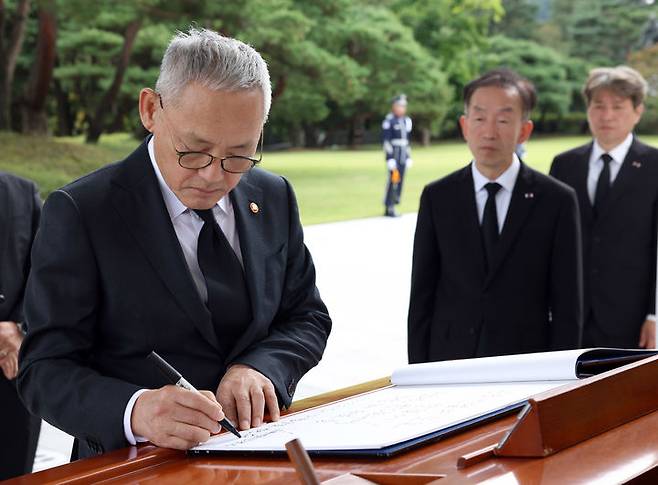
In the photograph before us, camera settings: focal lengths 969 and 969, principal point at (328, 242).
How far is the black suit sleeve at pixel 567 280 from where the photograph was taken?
2.78m

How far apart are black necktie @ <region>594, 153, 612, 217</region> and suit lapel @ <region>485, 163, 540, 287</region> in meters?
0.91

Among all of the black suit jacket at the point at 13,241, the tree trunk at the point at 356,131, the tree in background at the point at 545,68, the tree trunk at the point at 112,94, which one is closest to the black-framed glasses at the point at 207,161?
the black suit jacket at the point at 13,241

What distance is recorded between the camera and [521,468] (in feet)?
3.53

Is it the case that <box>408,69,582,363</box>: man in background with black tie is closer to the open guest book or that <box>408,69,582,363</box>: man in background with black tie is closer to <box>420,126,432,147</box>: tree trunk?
the open guest book

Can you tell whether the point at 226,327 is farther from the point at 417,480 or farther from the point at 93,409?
the point at 417,480

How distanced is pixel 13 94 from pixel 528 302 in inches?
445

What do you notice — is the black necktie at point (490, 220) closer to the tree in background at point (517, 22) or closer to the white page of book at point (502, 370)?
the white page of book at point (502, 370)

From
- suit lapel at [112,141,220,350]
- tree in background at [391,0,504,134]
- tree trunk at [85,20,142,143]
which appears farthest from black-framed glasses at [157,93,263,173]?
tree in background at [391,0,504,134]

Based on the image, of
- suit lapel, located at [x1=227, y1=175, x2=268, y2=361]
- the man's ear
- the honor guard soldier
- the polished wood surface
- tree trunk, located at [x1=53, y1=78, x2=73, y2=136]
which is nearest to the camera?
the polished wood surface

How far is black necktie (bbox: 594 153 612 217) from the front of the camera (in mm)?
3658

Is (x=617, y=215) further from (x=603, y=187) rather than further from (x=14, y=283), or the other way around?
(x=14, y=283)

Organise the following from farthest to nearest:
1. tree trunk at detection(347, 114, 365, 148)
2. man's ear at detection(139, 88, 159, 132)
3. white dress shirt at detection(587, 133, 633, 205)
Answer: tree trunk at detection(347, 114, 365, 148) < white dress shirt at detection(587, 133, 633, 205) < man's ear at detection(139, 88, 159, 132)

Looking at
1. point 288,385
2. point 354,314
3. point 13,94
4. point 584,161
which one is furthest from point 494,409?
point 13,94

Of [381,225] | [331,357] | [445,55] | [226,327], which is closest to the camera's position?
[226,327]
